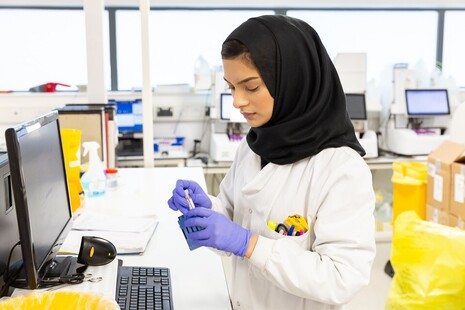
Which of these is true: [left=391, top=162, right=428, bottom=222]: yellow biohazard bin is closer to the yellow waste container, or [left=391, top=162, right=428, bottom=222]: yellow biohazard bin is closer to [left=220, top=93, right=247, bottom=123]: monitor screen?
[left=220, top=93, right=247, bottom=123]: monitor screen

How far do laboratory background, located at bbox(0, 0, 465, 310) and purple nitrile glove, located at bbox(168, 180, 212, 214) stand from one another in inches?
88.3

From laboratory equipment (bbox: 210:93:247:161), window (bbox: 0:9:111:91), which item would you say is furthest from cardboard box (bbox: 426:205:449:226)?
window (bbox: 0:9:111:91)

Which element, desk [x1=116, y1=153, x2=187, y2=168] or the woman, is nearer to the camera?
the woman

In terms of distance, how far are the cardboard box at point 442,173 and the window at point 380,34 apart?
1.64m

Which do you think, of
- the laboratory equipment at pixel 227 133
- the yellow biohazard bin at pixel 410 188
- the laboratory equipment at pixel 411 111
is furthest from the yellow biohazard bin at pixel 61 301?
the laboratory equipment at pixel 411 111

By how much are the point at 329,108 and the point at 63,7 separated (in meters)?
3.75

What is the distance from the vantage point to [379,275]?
306 centimetres

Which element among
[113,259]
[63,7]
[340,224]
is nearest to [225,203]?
[113,259]

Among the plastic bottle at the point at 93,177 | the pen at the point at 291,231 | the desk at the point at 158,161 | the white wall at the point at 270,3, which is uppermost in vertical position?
the white wall at the point at 270,3

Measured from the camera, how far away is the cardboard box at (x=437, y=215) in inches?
118

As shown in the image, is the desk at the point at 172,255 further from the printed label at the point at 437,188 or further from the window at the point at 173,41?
the window at the point at 173,41

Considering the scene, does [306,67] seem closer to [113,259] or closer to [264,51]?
[264,51]

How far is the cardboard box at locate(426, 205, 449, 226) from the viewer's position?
2990 mm

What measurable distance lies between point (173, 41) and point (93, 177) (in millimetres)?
2494
